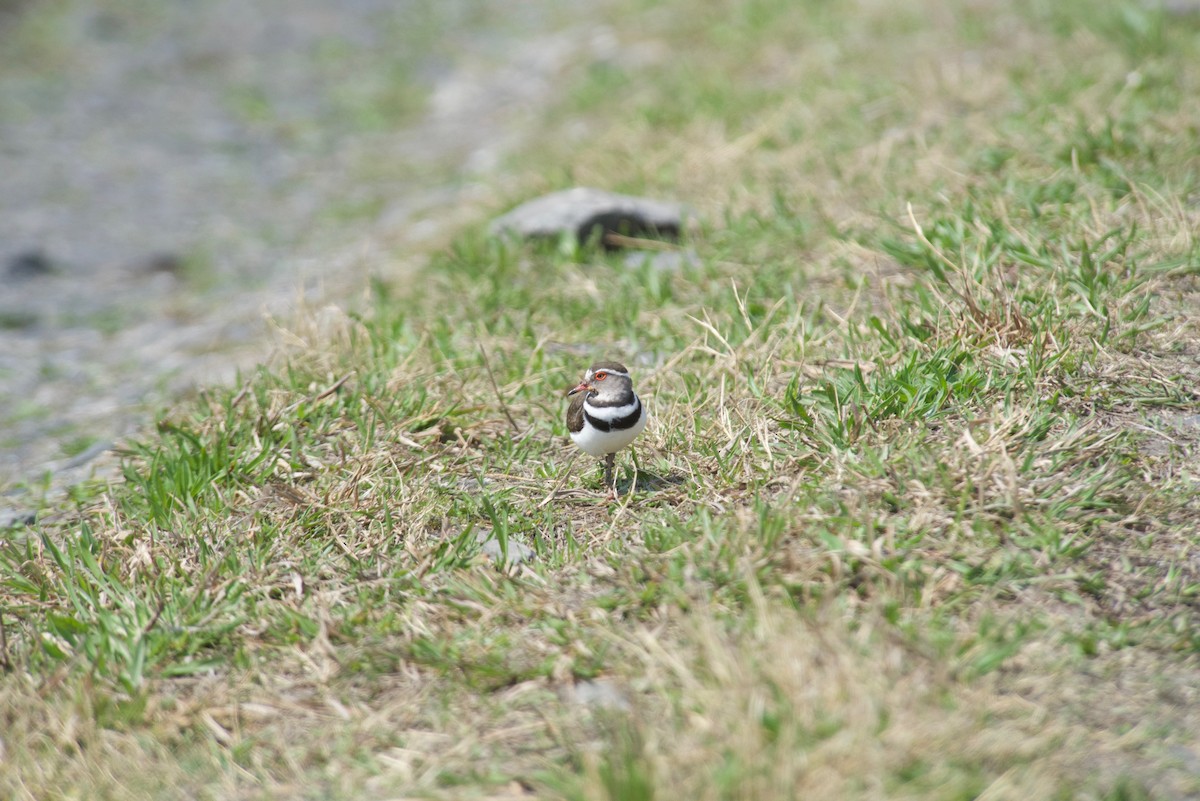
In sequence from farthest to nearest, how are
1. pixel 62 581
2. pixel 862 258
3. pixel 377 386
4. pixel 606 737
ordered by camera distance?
pixel 862 258, pixel 377 386, pixel 62 581, pixel 606 737

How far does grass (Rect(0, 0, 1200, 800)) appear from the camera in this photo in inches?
122

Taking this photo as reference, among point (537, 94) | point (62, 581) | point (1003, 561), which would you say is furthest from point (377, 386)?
point (537, 94)

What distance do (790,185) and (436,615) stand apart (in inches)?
177

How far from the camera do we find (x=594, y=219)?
693cm

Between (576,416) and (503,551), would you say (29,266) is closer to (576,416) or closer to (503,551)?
(576,416)

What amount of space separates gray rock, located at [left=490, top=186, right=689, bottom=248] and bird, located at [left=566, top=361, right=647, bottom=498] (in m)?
2.67

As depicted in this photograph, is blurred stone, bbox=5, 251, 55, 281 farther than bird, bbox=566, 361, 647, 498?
Yes

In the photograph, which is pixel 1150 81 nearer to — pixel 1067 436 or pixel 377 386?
pixel 1067 436

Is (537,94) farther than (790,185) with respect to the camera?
Yes

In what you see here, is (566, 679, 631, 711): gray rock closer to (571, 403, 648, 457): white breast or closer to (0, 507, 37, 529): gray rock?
(571, 403, 648, 457): white breast

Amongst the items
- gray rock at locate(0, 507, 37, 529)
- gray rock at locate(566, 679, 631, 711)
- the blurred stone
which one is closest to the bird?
gray rock at locate(566, 679, 631, 711)

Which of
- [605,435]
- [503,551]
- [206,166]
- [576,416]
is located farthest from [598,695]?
[206,166]

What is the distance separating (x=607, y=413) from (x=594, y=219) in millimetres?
2980

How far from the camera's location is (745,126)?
8445 millimetres
